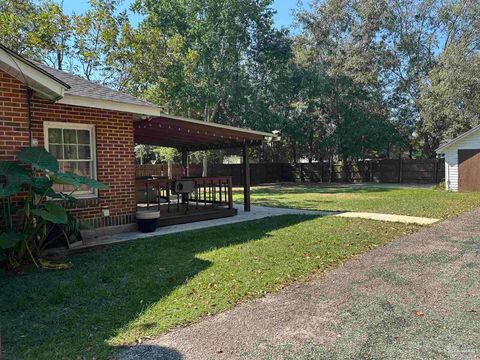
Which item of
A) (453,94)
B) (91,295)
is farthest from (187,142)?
(453,94)

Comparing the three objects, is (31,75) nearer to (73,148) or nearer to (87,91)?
(87,91)

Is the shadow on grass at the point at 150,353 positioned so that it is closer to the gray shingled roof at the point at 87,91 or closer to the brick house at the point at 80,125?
the brick house at the point at 80,125

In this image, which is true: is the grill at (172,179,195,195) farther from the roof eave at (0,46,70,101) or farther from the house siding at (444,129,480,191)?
the house siding at (444,129,480,191)

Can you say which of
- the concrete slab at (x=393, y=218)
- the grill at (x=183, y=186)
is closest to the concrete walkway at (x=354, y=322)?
the concrete slab at (x=393, y=218)

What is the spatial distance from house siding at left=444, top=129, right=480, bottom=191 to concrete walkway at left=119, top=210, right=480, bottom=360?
49.1 ft

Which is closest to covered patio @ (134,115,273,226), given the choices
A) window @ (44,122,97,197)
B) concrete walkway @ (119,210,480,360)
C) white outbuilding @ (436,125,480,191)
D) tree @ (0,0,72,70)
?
window @ (44,122,97,197)

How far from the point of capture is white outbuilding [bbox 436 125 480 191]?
17.9m

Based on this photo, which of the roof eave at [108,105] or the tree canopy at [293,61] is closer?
the roof eave at [108,105]

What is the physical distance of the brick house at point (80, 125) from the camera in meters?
6.00

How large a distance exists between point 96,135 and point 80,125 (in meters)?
0.35

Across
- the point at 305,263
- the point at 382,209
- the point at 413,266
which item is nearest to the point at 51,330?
the point at 305,263

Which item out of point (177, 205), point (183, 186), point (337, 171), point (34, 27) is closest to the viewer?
point (183, 186)

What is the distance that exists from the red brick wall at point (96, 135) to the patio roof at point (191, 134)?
1108 mm

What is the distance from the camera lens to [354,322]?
3602mm
